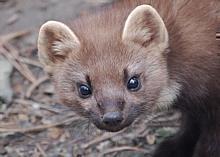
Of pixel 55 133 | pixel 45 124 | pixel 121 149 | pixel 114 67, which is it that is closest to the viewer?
pixel 114 67

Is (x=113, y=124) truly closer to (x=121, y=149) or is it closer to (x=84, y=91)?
(x=84, y=91)

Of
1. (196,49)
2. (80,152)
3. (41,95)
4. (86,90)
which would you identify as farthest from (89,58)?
(41,95)

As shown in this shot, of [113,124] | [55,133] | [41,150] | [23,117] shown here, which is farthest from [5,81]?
[113,124]

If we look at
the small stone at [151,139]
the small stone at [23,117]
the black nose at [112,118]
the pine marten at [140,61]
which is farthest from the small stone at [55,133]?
the black nose at [112,118]

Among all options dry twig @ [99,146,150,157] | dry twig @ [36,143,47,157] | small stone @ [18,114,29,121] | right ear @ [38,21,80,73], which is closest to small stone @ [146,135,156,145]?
dry twig @ [99,146,150,157]

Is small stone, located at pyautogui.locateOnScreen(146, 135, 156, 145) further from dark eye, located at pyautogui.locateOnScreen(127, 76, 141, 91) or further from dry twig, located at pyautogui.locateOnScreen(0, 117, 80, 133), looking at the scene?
dark eye, located at pyautogui.locateOnScreen(127, 76, 141, 91)
